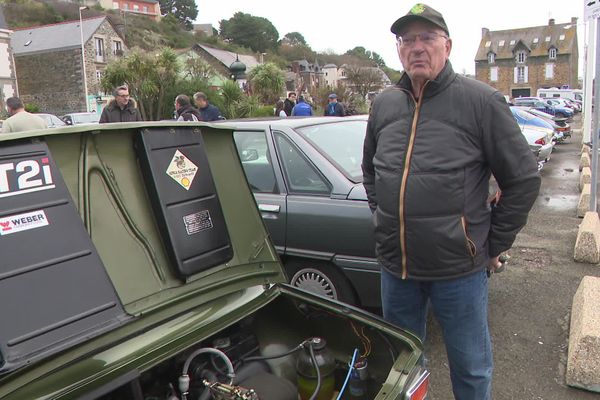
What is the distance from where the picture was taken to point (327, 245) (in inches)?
158

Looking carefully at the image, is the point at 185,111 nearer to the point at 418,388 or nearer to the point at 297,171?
the point at 297,171

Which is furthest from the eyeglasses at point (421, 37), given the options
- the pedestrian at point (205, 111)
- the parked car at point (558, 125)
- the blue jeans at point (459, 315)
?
the parked car at point (558, 125)

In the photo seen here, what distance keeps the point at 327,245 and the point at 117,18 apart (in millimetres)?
82574

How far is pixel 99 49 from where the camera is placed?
51.4 metres

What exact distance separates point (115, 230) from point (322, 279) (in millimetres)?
2344

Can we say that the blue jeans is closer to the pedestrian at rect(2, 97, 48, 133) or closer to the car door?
the car door

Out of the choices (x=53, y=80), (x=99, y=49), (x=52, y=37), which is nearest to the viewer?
(x=53, y=80)

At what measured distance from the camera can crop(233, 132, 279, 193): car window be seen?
4.47 metres

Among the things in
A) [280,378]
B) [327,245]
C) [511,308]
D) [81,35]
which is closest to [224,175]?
[280,378]

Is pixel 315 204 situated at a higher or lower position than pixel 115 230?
lower

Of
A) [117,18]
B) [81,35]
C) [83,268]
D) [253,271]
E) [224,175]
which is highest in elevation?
[117,18]

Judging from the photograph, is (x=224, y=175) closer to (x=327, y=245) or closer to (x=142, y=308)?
(x=142, y=308)

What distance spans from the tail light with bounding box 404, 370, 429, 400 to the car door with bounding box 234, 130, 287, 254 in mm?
2323

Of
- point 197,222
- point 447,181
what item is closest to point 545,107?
point 447,181
